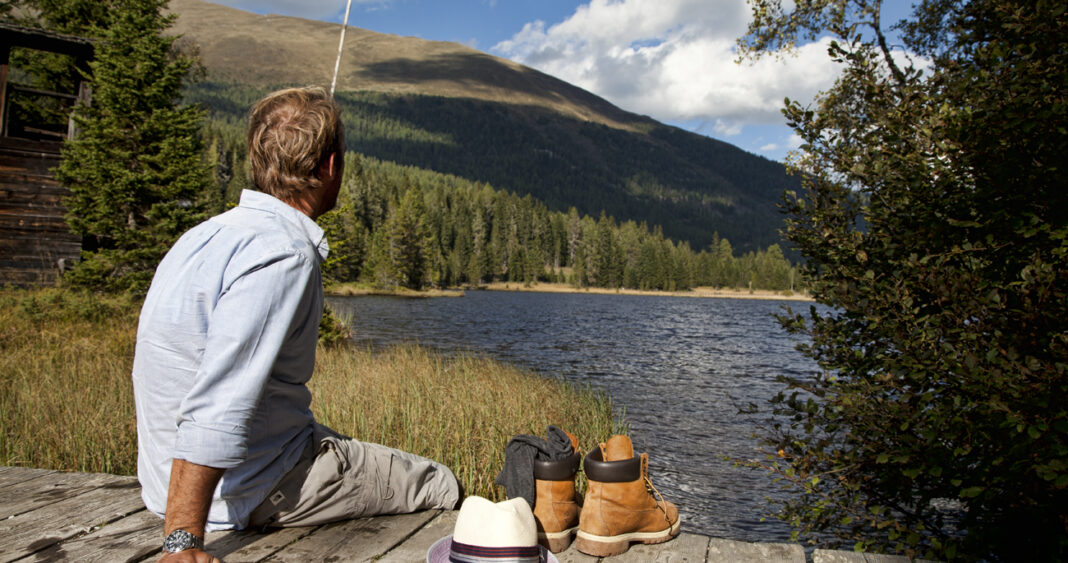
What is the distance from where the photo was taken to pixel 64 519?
2.92 m

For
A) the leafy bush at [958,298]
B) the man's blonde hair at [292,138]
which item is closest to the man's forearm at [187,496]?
the man's blonde hair at [292,138]

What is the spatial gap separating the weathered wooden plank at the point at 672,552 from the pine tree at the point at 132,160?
15.7 meters

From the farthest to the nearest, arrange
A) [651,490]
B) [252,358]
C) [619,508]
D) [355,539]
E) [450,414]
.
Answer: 1. [450,414]
2. [651,490]
3. [619,508]
4. [355,539]
5. [252,358]

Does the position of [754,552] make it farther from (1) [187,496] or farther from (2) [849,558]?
(1) [187,496]

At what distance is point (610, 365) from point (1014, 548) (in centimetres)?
1718

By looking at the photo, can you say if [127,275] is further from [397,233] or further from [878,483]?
[397,233]

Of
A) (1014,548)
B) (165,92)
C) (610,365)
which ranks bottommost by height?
(610,365)

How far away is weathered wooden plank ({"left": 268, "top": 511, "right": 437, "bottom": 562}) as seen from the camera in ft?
8.45

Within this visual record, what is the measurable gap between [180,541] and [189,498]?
123mm

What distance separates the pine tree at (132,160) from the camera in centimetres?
1517

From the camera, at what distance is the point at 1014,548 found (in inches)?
142

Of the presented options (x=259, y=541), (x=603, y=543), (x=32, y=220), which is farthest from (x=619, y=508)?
(x=32, y=220)

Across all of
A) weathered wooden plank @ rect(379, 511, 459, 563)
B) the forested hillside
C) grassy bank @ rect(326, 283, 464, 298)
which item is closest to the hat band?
weathered wooden plank @ rect(379, 511, 459, 563)

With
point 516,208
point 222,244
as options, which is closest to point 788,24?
point 222,244
